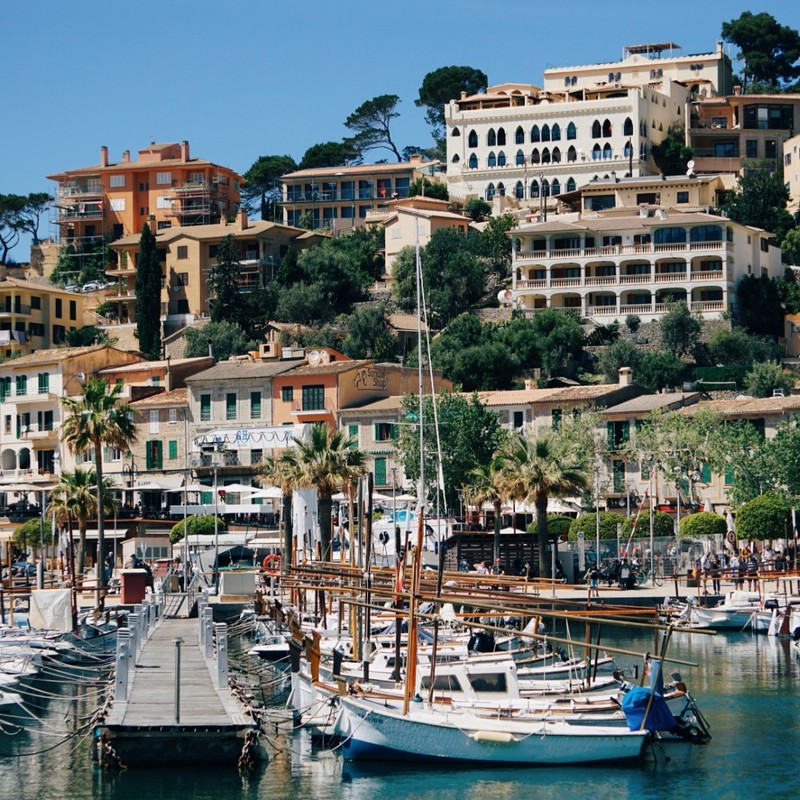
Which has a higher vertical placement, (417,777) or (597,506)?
(597,506)

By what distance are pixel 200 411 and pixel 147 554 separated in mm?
13777

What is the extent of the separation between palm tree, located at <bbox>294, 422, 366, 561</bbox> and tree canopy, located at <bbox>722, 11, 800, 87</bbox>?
108937 millimetres

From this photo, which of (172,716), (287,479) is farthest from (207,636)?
(287,479)

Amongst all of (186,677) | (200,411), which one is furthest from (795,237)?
(186,677)

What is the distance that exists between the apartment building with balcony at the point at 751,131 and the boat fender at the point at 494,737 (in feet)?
389

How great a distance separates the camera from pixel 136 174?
158 m

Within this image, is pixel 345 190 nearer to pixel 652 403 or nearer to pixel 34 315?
pixel 34 315

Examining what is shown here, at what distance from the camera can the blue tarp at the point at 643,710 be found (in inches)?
1476

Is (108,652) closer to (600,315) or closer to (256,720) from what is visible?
(256,720)

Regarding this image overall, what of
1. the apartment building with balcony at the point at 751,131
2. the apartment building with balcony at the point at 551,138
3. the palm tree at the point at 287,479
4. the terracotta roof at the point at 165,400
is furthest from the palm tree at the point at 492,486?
the apartment building with balcony at the point at 751,131

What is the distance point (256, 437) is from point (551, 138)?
63.6 metres

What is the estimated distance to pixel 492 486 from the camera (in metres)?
74.4

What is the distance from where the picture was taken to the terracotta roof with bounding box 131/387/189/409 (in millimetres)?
102125

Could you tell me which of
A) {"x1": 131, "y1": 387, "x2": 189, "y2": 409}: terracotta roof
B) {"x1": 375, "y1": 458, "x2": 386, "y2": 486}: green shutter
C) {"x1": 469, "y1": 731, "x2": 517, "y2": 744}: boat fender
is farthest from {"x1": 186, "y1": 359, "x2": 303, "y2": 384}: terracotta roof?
{"x1": 469, "y1": 731, "x2": 517, "y2": 744}: boat fender
